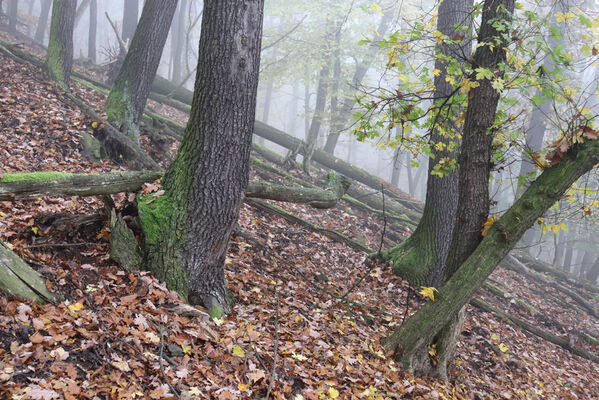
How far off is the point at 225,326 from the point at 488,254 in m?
3.08

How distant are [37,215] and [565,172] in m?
5.69

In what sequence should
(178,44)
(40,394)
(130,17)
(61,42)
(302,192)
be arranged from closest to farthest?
(40,394) < (302,192) < (61,42) < (130,17) < (178,44)

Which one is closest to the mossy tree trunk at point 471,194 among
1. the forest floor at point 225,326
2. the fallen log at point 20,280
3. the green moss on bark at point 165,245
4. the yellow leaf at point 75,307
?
the forest floor at point 225,326

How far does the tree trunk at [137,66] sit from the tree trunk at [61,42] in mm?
1875

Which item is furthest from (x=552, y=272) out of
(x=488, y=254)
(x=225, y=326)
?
(x=225, y=326)

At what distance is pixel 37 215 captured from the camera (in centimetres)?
428

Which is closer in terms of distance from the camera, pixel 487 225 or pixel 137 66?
pixel 487 225

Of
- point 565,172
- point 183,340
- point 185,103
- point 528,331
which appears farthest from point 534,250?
point 183,340

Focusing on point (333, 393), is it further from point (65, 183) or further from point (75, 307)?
point (65, 183)

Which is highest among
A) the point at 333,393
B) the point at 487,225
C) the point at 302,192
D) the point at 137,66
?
the point at 137,66

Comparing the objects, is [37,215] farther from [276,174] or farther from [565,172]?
[276,174]

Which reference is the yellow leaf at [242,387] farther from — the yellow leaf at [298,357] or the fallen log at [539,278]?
the fallen log at [539,278]

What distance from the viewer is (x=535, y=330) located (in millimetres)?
8086

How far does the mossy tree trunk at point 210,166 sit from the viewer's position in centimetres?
410
